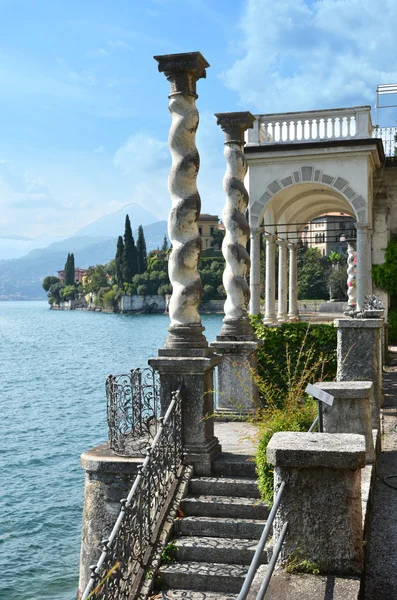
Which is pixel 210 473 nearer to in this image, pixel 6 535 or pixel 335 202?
pixel 6 535

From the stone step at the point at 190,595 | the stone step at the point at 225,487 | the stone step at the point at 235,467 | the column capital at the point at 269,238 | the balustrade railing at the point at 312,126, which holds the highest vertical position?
the balustrade railing at the point at 312,126

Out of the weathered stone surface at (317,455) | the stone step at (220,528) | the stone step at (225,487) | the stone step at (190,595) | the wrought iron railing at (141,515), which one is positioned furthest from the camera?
the stone step at (225,487)

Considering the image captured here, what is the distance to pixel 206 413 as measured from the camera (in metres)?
7.92

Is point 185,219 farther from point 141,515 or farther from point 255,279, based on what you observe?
point 255,279

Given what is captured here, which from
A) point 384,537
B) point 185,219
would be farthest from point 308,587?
point 185,219

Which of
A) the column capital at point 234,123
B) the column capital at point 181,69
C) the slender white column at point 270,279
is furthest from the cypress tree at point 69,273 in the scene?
the column capital at point 181,69

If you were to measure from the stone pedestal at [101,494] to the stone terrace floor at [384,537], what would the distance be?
7.73ft

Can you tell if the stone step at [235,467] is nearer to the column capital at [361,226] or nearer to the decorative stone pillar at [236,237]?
the decorative stone pillar at [236,237]

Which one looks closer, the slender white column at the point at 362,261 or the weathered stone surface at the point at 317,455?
the weathered stone surface at the point at 317,455

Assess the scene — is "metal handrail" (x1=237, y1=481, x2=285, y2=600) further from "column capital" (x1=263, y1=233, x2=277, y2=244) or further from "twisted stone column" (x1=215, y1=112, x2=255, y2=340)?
"column capital" (x1=263, y1=233, x2=277, y2=244)

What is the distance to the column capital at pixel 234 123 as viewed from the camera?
11.8 meters

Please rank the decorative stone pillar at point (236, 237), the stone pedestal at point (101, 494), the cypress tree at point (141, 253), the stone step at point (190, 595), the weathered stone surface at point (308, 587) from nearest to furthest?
the weathered stone surface at point (308, 587)
the stone step at point (190, 595)
the stone pedestal at point (101, 494)
the decorative stone pillar at point (236, 237)
the cypress tree at point (141, 253)

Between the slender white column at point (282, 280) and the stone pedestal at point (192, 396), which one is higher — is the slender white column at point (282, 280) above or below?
above

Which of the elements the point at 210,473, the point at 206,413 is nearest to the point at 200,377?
the point at 206,413
